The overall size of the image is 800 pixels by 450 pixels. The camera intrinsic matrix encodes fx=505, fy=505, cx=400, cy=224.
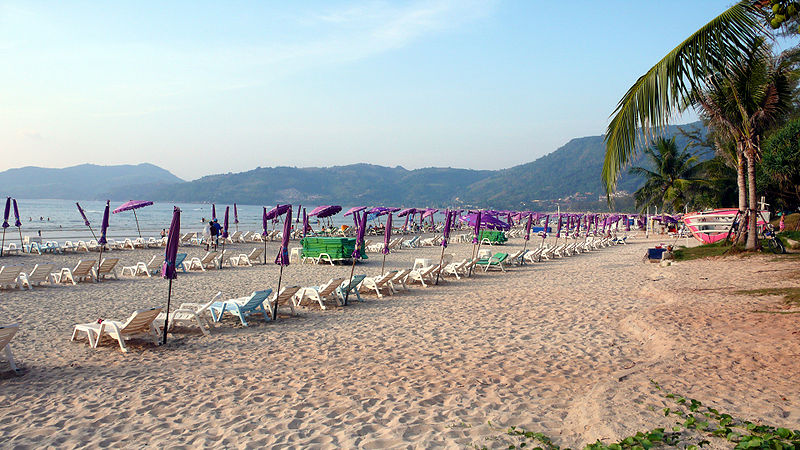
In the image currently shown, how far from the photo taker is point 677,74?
428 centimetres

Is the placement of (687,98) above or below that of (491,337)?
above

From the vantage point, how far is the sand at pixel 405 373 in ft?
13.5

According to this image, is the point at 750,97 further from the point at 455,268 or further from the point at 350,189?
the point at 350,189

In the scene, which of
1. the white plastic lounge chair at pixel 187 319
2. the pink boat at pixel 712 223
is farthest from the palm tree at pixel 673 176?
the white plastic lounge chair at pixel 187 319

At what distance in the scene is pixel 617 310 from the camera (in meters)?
9.24

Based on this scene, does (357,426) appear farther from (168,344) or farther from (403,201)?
(403,201)

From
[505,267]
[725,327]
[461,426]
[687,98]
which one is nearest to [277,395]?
[461,426]

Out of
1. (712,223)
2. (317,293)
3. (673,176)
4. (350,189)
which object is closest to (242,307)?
(317,293)

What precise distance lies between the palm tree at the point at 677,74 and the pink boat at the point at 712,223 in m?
20.7

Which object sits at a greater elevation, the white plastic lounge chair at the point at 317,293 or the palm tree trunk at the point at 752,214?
the palm tree trunk at the point at 752,214

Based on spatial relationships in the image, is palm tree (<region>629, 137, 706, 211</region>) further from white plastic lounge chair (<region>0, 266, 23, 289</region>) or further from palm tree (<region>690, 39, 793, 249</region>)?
white plastic lounge chair (<region>0, 266, 23, 289</region>)

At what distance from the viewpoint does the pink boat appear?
72.5 feet

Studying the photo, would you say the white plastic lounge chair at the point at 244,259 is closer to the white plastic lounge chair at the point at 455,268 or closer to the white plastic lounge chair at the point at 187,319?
the white plastic lounge chair at the point at 455,268

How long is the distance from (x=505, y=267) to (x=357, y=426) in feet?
45.6
